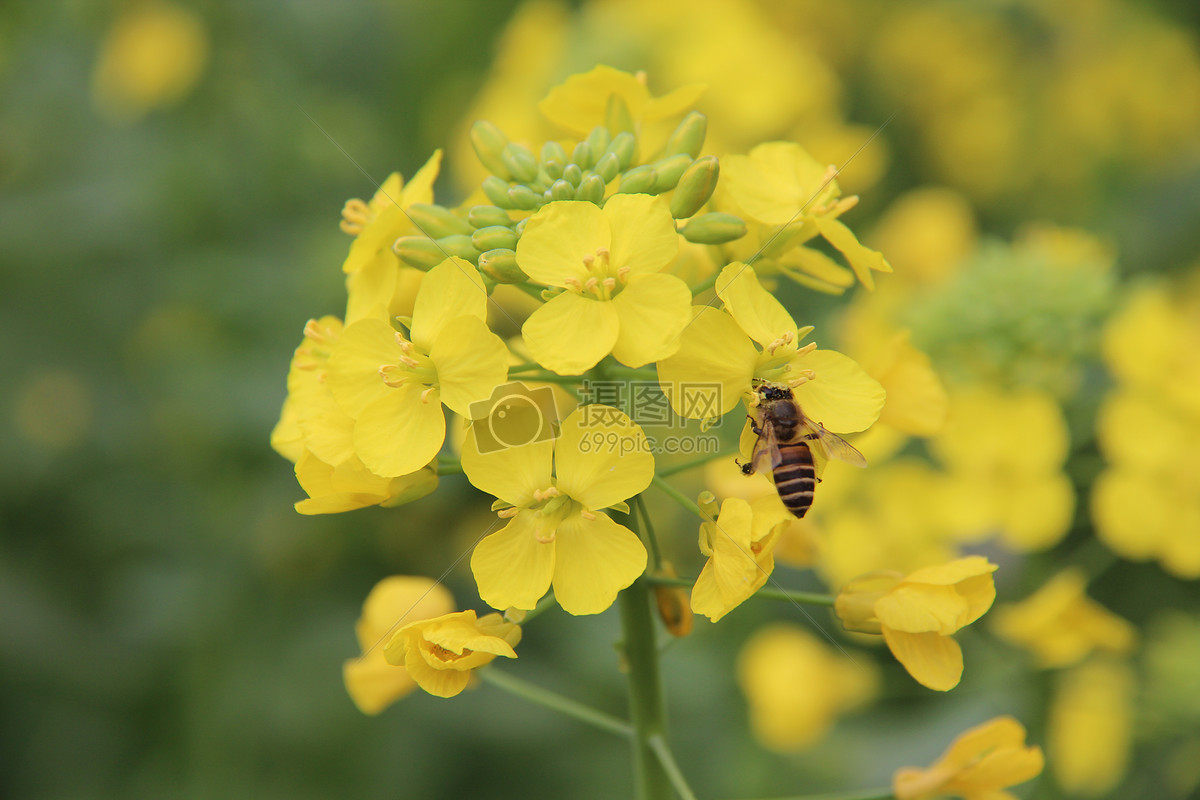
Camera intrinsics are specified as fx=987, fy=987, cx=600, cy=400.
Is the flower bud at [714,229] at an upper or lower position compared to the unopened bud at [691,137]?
lower

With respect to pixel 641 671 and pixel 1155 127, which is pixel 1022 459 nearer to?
pixel 641 671

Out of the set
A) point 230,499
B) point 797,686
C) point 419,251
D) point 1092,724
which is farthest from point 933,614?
point 230,499

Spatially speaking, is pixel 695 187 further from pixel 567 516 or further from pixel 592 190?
pixel 567 516

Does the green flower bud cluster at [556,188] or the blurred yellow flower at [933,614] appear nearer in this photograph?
the blurred yellow flower at [933,614]

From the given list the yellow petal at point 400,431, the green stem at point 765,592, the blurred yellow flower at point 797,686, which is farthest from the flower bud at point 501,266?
the blurred yellow flower at point 797,686

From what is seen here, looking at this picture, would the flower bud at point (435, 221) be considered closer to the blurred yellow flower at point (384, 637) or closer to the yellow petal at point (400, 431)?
the yellow petal at point (400, 431)

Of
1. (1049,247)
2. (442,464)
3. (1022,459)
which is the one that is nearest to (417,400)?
(442,464)

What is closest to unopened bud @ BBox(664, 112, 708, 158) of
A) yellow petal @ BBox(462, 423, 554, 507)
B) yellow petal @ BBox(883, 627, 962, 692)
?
yellow petal @ BBox(462, 423, 554, 507)
